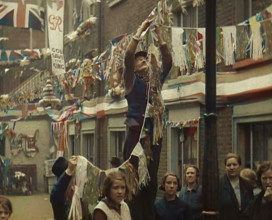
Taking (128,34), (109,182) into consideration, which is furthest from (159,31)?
(109,182)

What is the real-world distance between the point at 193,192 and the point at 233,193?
327mm

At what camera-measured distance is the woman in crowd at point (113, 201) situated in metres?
4.18

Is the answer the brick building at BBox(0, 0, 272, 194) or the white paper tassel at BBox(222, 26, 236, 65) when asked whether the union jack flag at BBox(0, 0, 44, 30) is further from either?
the white paper tassel at BBox(222, 26, 236, 65)

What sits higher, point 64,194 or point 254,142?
point 254,142

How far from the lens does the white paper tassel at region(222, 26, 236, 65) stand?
5.41m

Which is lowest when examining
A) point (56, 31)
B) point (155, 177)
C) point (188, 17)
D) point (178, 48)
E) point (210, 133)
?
point (155, 177)

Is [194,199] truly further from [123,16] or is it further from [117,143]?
[123,16]

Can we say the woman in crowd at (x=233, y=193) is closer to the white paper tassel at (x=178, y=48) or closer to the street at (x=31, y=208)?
the white paper tassel at (x=178, y=48)

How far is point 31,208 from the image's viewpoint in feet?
18.5

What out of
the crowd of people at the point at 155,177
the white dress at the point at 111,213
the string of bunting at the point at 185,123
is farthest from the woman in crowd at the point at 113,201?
the string of bunting at the point at 185,123

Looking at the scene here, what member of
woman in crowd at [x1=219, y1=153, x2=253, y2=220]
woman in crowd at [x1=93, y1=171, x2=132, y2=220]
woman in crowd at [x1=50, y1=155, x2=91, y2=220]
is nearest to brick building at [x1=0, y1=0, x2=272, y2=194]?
woman in crowd at [x1=50, y1=155, x2=91, y2=220]

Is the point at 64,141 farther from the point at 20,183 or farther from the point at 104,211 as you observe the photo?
the point at 104,211

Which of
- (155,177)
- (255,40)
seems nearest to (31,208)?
(155,177)

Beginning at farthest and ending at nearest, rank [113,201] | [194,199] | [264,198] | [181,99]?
[181,99] < [194,199] < [264,198] < [113,201]
